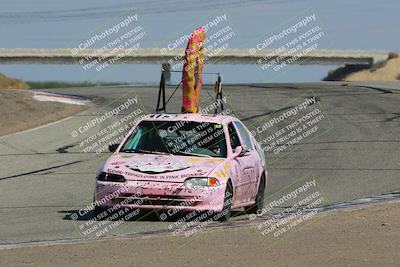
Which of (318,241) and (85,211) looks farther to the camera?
(85,211)

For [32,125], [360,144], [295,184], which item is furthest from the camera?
[32,125]

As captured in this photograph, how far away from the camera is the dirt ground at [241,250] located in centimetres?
849

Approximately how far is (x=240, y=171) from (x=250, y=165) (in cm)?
53

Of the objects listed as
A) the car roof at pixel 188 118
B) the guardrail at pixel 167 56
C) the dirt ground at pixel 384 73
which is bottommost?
the dirt ground at pixel 384 73

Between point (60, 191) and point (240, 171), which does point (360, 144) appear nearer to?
point (60, 191)

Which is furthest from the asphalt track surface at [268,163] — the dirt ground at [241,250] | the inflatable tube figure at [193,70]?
the inflatable tube figure at [193,70]

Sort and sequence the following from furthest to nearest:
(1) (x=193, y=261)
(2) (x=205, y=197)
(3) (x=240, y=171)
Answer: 1. (3) (x=240, y=171)
2. (2) (x=205, y=197)
3. (1) (x=193, y=261)

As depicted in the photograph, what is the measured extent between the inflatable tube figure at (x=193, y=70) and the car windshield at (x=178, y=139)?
5692 mm

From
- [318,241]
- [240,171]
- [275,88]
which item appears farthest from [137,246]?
[275,88]

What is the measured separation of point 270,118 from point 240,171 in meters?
15.4

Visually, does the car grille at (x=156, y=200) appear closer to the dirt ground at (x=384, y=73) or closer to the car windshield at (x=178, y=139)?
the car windshield at (x=178, y=139)

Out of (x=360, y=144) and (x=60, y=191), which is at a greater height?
(x=60, y=191)

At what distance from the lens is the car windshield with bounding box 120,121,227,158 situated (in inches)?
508

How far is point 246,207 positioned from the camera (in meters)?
13.7
